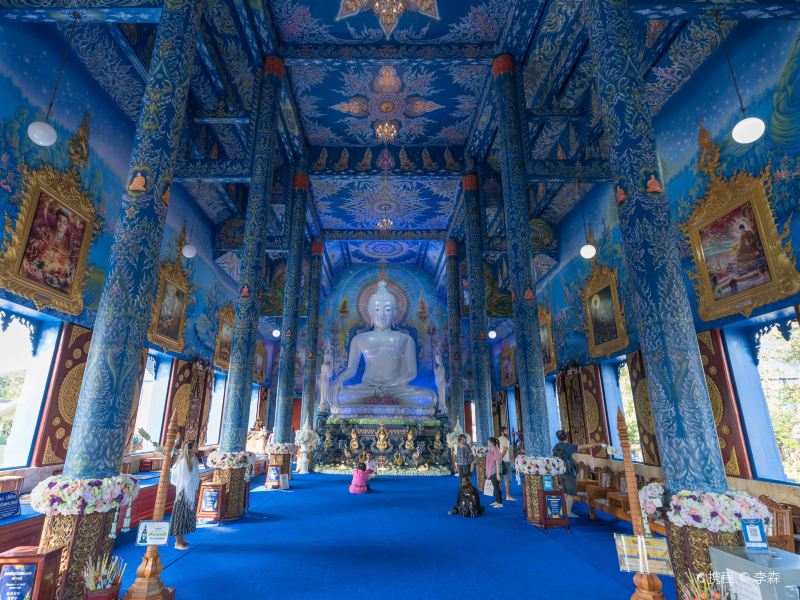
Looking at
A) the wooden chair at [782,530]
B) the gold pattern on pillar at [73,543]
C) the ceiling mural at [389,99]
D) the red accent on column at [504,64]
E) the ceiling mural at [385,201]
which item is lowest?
the wooden chair at [782,530]

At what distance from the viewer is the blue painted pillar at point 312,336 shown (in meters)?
13.4

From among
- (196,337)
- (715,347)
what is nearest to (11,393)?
(196,337)

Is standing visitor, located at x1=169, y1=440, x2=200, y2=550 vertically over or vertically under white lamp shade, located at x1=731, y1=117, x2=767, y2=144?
under

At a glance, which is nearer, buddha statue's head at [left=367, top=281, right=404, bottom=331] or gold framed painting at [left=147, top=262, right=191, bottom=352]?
gold framed painting at [left=147, top=262, right=191, bottom=352]

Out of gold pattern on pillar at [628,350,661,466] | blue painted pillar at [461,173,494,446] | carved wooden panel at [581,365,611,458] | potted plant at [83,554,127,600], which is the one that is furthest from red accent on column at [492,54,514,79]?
potted plant at [83,554,127,600]

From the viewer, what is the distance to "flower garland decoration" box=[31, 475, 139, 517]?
2877 millimetres

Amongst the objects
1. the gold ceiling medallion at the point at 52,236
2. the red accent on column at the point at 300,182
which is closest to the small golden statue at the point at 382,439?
the red accent on column at the point at 300,182

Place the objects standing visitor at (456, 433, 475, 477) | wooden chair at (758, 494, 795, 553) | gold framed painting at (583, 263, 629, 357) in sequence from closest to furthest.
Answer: wooden chair at (758, 494, 795, 553) < standing visitor at (456, 433, 475, 477) < gold framed painting at (583, 263, 629, 357)

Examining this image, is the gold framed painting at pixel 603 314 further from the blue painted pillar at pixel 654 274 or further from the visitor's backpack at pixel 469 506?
the blue painted pillar at pixel 654 274

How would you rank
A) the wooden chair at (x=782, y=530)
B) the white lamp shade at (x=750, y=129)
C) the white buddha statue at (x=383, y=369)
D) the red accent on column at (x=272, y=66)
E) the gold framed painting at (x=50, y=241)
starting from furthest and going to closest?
the white buddha statue at (x=383, y=369), the red accent on column at (x=272, y=66), the gold framed painting at (x=50, y=241), the white lamp shade at (x=750, y=129), the wooden chair at (x=782, y=530)

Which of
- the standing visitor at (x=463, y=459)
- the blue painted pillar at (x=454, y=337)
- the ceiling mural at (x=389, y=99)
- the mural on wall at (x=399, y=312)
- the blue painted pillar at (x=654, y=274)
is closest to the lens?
the blue painted pillar at (x=654, y=274)

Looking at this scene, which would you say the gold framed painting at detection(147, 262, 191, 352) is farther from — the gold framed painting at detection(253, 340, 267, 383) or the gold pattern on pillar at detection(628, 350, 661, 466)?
the gold pattern on pillar at detection(628, 350, 661, 466)

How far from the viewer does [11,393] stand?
9.32 meters

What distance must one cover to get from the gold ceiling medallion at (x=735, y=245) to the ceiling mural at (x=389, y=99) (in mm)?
5223
